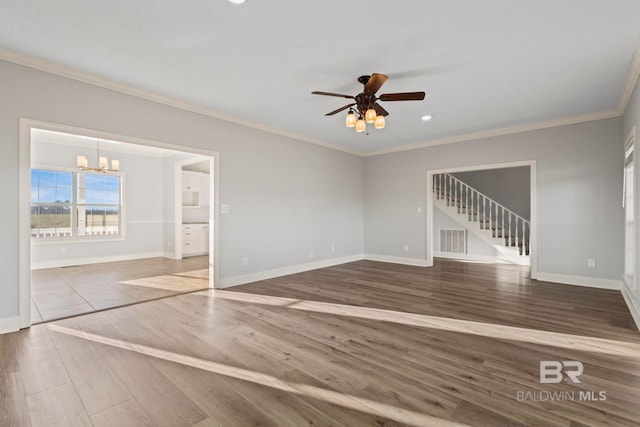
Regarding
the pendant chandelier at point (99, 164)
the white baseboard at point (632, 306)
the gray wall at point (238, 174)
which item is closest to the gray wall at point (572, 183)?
the white baseboard at point (632, 306)

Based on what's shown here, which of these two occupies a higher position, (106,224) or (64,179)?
(64,179)

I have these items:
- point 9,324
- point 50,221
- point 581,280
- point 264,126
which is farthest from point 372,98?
point 50,221

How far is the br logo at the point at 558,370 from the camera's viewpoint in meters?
2.18

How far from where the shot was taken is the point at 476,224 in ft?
25.2

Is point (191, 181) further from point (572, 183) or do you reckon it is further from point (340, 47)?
point (572, 183)

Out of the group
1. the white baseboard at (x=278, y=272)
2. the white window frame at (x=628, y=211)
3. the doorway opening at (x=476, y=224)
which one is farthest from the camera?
the doorway opening at (x=476, y=224)

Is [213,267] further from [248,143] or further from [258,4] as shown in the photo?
[258,4]

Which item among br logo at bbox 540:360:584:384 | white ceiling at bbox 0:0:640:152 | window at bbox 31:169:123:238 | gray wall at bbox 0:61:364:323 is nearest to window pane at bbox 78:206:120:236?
window at bbox 31:169:123:238

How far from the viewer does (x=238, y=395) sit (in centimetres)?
199

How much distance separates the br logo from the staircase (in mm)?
5444

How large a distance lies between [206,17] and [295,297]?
3.38 m

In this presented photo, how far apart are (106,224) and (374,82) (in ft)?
24.5

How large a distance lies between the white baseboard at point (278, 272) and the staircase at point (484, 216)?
118 inches

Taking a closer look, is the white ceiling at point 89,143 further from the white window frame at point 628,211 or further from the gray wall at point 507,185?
the gray wall at point 507,185
